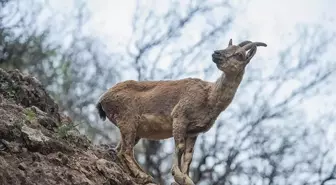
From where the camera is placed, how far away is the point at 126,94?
12.0 m

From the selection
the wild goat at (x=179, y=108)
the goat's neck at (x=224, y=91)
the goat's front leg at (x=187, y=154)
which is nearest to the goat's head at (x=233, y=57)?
the wild goat at (x=179, y=108)

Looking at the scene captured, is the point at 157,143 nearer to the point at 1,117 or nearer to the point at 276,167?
the point at 276,167

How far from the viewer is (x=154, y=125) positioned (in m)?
11.7

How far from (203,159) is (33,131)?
12175 mm

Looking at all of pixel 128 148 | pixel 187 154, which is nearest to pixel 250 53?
pixel 187 154

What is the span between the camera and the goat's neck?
1149 centimetres

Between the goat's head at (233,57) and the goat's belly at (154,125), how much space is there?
133 cm

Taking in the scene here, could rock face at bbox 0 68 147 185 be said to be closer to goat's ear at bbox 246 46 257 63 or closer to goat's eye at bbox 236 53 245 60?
goat's eye at bbox 236 53 245 60

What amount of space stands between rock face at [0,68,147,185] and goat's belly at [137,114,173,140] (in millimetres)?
760

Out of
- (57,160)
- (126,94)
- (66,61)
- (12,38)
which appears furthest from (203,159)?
(57,160)

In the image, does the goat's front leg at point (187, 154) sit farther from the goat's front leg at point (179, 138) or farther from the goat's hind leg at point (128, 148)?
the goat's hind leg at point (128, 148)

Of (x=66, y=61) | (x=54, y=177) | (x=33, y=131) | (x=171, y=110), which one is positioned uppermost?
(x=66, y=61)

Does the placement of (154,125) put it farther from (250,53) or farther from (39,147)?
(39,147)

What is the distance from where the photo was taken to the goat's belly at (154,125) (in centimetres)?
1166
